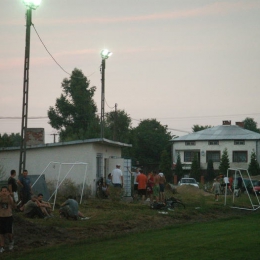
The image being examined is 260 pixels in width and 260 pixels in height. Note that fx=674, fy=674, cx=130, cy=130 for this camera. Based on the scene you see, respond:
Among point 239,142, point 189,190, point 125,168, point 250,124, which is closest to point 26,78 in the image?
point 125,168

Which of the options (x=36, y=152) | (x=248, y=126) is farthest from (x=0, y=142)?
(x=248, y=126)

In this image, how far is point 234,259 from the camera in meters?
14.9

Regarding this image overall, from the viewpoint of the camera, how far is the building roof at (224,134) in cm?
8525

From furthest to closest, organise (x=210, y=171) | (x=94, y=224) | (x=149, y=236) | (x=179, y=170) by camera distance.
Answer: (x=179, y=170), (x=210, y=171), (x=94, y=224), (x=149, y=236)

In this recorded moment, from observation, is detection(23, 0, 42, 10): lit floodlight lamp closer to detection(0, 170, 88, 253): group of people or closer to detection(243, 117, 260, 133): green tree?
detection(0, 170, 88, 253): group of people

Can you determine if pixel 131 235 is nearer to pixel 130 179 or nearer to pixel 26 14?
pixel 26 14

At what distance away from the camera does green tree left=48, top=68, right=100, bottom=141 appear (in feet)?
268

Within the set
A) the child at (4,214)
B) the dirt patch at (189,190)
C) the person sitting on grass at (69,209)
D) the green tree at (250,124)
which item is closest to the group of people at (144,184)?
the person sitting on grass at (69,209)

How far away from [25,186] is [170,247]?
1075cm

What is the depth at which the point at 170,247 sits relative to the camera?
17.7 meters

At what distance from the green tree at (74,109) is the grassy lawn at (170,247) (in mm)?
59421

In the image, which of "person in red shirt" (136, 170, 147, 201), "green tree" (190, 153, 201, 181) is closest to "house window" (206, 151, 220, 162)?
"green tree" (190, 153, 201, 181)

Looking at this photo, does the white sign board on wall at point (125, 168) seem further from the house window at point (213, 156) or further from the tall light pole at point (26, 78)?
the house window at point (213, 156)

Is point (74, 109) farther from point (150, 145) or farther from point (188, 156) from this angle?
point (150, 145)
